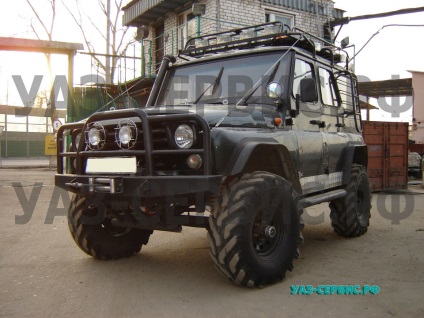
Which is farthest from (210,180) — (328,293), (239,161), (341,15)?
(341,15)

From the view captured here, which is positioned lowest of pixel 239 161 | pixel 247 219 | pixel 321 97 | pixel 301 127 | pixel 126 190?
pixel 247 219

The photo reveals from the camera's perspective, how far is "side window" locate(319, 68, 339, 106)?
552 cm

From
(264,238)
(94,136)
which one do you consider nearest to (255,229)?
(264,238)

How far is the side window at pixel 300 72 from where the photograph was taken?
468 cm

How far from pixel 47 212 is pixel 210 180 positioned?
5.96 m

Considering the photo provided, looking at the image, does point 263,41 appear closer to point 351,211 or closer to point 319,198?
point 319,198

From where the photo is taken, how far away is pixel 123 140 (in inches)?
147

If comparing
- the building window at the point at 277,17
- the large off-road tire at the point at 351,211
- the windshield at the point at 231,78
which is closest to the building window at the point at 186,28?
the building window at the point at 277,17

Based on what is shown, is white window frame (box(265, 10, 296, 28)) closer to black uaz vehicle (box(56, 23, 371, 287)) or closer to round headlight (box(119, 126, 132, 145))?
black uaz vehicle (box(56, 23, 371, 287))

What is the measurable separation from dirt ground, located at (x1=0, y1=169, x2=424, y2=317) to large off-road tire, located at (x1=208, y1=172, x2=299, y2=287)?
0.66 feet

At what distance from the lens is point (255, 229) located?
12.9ft

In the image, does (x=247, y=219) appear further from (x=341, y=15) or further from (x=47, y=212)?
(x=341, y=15)

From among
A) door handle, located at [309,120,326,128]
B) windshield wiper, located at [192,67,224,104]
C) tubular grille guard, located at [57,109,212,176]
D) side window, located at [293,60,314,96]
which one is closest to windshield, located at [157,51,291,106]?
windshield wiper, located at [192,67,224,104]

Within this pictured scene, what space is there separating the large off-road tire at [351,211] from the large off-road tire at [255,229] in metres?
2.05
